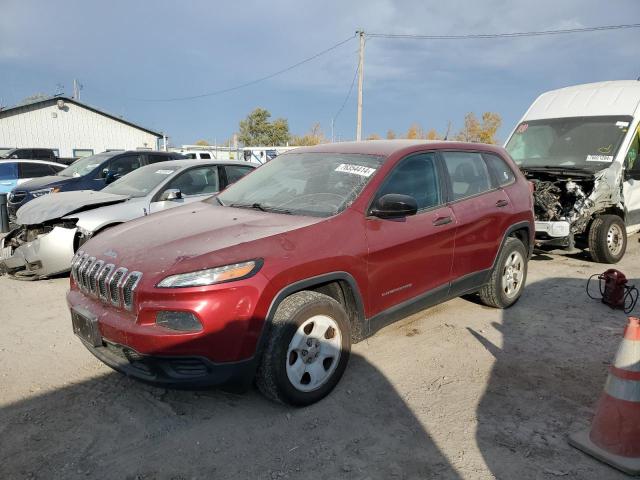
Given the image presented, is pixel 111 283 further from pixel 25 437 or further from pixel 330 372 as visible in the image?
pixel 330 372

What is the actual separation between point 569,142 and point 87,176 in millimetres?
8434

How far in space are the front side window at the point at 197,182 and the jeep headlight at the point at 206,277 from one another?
4.12 metres

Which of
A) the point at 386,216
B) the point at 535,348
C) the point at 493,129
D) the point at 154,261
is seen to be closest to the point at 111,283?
the point at 154,261

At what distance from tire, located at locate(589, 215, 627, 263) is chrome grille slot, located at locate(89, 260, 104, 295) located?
661 centimetres

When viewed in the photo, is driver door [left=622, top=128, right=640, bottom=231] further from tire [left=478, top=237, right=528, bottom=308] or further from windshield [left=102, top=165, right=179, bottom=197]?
windshield [left=102, top=165, right=179, bottom=197]

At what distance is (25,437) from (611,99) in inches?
337

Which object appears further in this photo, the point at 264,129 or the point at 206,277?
the point at 264,129

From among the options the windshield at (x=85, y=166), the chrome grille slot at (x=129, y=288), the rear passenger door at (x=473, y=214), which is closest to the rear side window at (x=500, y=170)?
the rear passenger door at (x=473, y=214)

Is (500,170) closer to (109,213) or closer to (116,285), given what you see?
(116,285)

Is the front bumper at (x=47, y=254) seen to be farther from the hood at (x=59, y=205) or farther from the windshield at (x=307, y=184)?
the windshield at (x=307, y=184)

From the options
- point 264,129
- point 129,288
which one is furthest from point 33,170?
point 264,129

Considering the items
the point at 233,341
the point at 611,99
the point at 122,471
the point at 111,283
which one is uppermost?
the point at 611,99

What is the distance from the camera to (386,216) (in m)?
3.31

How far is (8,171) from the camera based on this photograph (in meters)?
12.6
